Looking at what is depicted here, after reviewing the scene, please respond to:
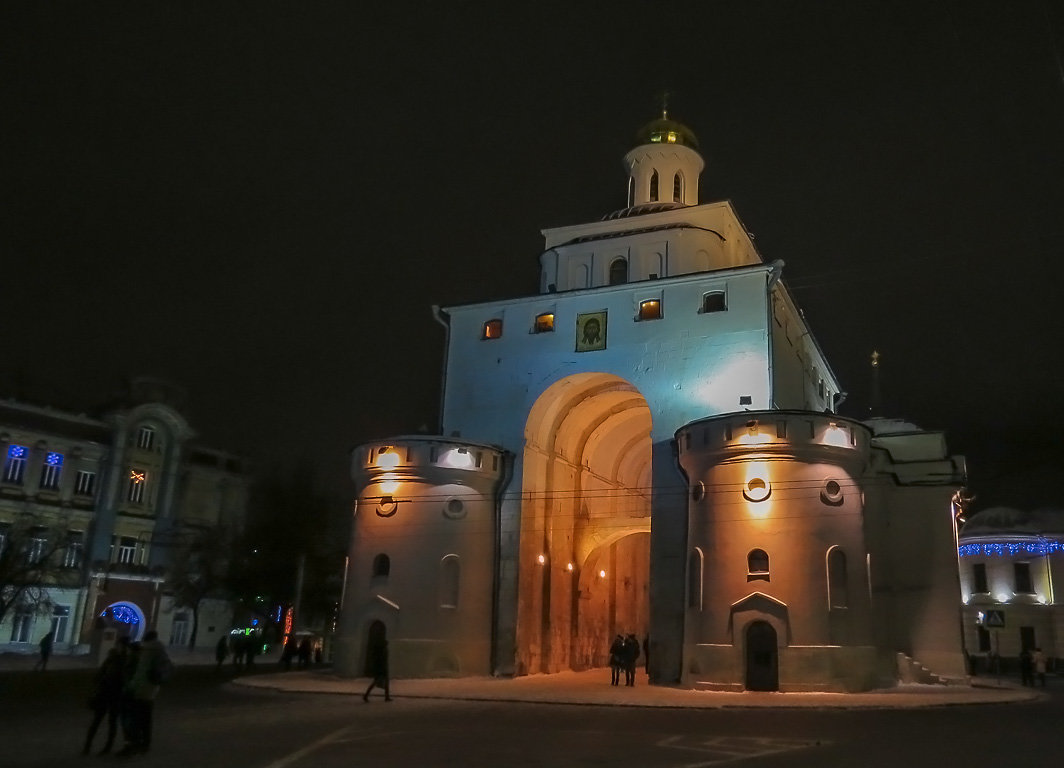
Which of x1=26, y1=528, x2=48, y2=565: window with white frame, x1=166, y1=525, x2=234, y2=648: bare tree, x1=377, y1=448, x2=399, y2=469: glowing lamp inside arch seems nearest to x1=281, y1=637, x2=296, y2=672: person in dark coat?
x1=377, y1=448, x2=399, y2=469: glowing lamp inside arch

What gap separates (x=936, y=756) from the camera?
428 inches

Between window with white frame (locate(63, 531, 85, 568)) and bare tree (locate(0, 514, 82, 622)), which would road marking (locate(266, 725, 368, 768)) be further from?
window with white frame (locate(63, 531, 85, 568))

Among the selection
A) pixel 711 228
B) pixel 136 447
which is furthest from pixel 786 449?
pixel 136 447

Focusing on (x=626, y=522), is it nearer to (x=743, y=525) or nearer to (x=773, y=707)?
(x=743, y=525)

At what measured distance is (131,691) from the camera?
402 inches

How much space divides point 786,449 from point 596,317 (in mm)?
8992

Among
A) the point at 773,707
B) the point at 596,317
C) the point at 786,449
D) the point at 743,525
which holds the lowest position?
the point at 773,707

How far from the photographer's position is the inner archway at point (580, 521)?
29.2 m

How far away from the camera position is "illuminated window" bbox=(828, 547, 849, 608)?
2312 cm

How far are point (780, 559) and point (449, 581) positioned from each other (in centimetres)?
1044

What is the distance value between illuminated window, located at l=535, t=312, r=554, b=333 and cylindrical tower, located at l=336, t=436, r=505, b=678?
4969mm

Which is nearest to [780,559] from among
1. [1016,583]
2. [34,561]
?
[34,561]

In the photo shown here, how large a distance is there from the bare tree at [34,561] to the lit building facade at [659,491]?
51.3 feet

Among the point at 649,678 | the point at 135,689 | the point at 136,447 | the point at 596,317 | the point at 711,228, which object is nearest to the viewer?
the point at 135,689
